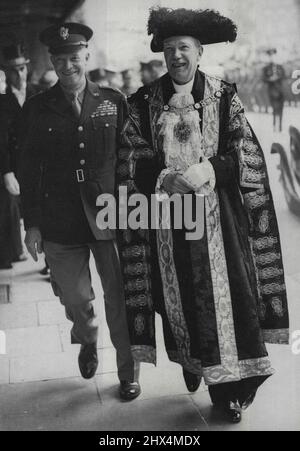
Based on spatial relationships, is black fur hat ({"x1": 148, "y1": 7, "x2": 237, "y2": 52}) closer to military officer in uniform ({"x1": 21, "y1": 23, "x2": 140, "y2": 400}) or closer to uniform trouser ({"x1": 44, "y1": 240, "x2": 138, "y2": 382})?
military officer in uniform ({"x1": 21, "y1": 23, "x2": 140, "y2": 400})

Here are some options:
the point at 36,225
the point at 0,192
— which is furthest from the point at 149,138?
the point at 0,192

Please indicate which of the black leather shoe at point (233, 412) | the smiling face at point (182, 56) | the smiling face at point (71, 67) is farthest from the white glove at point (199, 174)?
the black leather shoe at point (233, 412)

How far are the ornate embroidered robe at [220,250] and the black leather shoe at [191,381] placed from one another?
5.3 inches

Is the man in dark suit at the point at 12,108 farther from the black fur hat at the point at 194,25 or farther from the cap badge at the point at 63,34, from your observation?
the black fur hat at the point at 194,25

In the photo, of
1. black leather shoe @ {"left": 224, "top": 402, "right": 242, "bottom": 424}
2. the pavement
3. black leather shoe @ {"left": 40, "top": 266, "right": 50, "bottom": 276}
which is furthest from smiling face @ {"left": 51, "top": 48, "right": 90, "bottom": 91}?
black leather shoe @ {"left": 224, "top": 402, "right": 242, "bottom": 424}

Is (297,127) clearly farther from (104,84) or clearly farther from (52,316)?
(52,316)

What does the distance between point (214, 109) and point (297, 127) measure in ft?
2.36

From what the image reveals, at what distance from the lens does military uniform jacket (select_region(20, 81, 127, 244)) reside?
2.96m

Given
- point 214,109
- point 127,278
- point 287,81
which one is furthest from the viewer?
point 287,81

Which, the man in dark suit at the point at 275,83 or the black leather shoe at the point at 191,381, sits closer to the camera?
the black leather shoe at the point at 191,381

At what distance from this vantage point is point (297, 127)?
3293 millimetres

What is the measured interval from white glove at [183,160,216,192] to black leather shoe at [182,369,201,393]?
90 cm

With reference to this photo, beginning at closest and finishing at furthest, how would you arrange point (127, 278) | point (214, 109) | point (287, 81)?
point (214, 109)
point (127, 278)
point (287, 81)

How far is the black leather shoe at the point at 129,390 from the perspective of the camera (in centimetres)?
303
